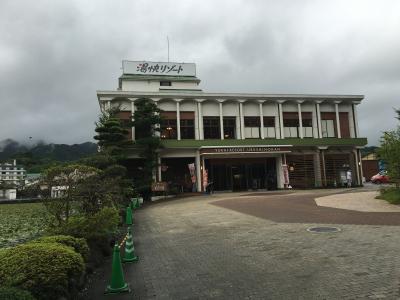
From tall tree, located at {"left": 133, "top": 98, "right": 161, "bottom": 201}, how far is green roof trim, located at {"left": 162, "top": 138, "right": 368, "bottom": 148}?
2.39 meters

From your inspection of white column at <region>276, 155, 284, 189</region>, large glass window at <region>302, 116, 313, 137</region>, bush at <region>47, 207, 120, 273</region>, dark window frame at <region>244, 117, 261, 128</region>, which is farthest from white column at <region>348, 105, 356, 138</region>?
bush at <region>47, 207, 120, 273</region>

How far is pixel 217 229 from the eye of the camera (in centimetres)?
1320

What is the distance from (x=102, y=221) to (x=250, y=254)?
3.96 m

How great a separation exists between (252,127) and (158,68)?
13.4m

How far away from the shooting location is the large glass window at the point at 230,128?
38156mm

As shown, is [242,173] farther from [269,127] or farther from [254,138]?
[269,127]

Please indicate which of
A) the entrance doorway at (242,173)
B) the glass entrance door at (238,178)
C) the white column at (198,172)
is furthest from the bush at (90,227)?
the glass entrance door at (238,178)

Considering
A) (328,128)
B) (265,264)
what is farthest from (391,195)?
(328,128)

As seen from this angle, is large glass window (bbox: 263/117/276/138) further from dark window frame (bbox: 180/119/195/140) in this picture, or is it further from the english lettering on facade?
dark window frame (bbox: 180/119/195/140)

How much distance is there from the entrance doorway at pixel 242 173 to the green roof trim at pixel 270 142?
2.35 metres

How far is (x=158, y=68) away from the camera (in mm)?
43656

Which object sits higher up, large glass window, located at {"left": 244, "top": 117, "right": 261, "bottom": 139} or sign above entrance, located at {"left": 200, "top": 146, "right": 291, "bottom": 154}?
large glass window, located at {"left": 244, "top": 117, "right": 261, "bottom": 139}

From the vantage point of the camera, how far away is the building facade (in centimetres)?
3525

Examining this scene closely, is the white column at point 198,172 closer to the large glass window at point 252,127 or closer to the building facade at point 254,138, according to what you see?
the building facade at point 254,138
